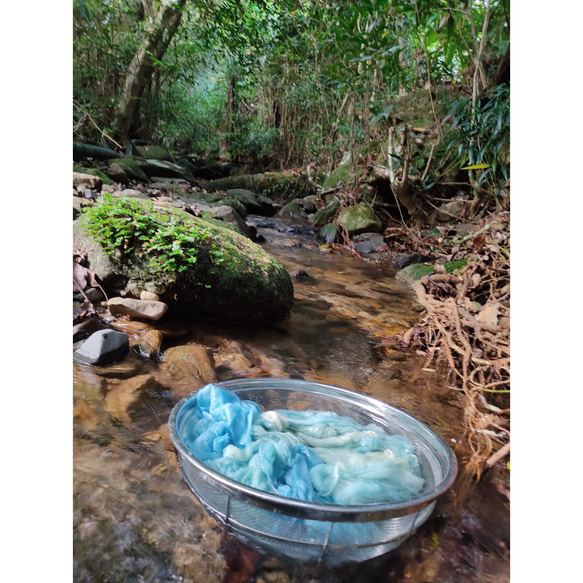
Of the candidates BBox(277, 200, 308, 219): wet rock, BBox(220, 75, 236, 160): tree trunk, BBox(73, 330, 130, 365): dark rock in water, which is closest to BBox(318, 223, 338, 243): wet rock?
BBox(277, 200, 308, 219): wet rock

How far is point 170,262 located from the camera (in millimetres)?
2400

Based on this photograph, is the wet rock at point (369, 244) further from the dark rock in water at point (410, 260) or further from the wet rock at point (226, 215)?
the wet rock at point (226, 215)

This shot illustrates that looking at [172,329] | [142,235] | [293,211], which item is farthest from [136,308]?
[293,211]

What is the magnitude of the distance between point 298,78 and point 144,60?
284 centimetres

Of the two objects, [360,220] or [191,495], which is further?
[360,220]

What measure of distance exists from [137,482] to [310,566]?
0.54m

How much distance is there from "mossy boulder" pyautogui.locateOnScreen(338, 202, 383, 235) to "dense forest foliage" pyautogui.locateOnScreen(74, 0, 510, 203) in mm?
914

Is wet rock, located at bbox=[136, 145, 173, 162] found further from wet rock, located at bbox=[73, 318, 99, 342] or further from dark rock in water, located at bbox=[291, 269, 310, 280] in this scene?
wet rock, located at bbox=[73, 318, 99, 342]

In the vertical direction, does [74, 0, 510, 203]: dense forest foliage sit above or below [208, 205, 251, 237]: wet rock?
above

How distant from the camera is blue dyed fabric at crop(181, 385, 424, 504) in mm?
1188

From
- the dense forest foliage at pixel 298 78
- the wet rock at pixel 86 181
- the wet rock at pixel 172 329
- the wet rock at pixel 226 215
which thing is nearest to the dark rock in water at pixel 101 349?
the wet rock at pixel 172 329

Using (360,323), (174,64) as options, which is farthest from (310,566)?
(174,64)

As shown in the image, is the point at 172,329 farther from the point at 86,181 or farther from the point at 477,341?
the point at 86,181
